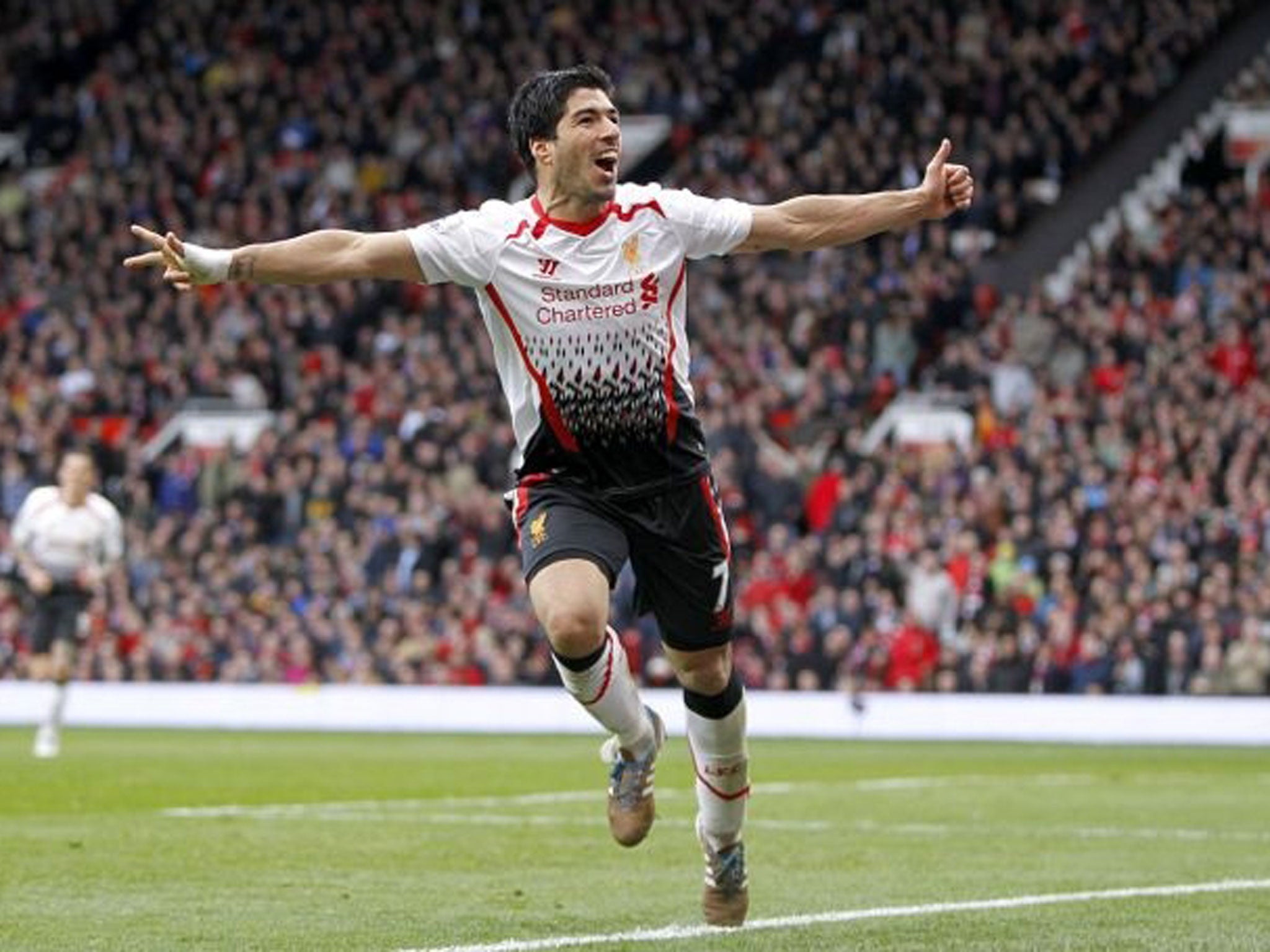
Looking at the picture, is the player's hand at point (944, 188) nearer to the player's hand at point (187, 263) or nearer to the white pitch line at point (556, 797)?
the player's hand at point (187, 263)

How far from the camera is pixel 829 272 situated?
1401 inches

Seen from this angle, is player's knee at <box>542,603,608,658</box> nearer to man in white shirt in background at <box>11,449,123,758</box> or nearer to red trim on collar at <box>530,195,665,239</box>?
red trim on collar at <box>530,195,665,239</box>

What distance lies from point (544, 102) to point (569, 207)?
36 cm

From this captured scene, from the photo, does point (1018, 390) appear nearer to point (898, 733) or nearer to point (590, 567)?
point (898, 733)

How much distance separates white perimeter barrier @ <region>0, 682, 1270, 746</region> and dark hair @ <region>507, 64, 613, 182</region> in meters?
16.3

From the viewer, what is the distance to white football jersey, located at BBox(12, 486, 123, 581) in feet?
74.1

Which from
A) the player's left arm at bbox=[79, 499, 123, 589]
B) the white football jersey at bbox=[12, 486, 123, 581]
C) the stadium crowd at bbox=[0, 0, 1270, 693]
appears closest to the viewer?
the player's left arm at bbox=[79, 499, 123, 589]

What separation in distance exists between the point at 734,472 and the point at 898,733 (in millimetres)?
4850

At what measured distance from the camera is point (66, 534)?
22.8m

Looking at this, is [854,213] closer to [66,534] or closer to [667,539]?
[667,539]

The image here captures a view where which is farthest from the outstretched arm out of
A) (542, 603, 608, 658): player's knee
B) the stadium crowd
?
the stadium crowd

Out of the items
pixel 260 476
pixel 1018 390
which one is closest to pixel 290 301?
pixel 260 476

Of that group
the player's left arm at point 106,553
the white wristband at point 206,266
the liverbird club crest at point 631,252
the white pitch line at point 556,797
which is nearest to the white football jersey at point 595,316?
the liverbird club crest at point 631,252

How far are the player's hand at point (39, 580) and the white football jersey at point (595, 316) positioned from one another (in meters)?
14.1
